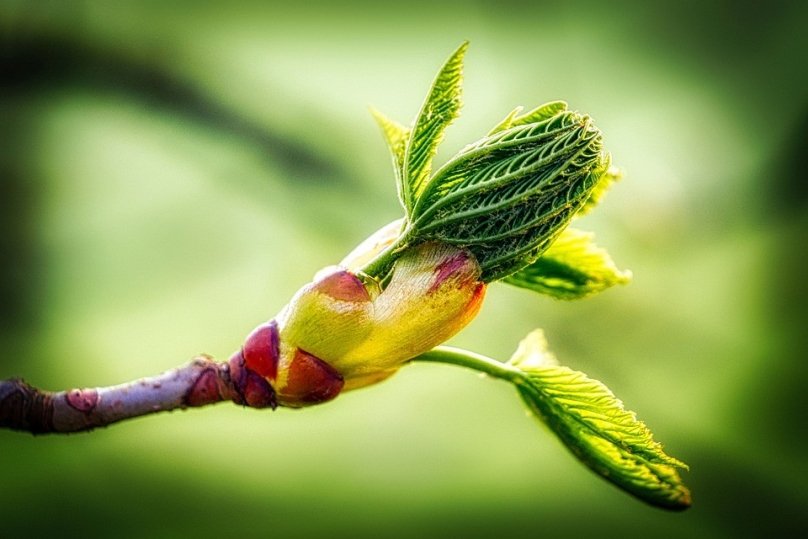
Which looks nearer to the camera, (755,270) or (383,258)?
(383,258)

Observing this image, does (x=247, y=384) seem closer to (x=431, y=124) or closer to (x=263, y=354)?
(x=263, y=354)

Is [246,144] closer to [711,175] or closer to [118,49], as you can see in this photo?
[118,49]

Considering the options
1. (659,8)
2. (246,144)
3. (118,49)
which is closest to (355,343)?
(246,144)

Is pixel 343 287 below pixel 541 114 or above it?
below

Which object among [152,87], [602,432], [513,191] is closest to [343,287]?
[513,191]

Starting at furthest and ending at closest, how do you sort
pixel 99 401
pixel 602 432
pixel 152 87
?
pixel 152 87 < pixel 602 432 < pixel 99 401
